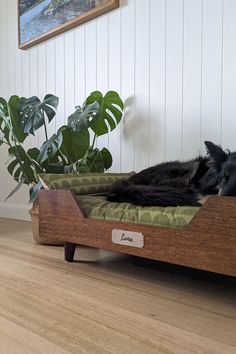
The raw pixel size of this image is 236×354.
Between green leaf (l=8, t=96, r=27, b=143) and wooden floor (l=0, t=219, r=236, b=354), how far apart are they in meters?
0.76

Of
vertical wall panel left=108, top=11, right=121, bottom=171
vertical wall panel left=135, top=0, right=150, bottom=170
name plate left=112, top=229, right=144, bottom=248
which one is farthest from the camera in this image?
vertical wall panel left=108, top=11, right=121, bottom=171

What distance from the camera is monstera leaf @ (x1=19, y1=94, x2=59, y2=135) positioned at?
1825mm

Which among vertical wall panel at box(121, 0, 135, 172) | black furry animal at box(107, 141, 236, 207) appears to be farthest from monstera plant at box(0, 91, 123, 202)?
black furry animal at box(107, 141, 236, 207)

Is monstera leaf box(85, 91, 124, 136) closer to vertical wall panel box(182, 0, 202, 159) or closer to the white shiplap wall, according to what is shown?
the white shiplap wall

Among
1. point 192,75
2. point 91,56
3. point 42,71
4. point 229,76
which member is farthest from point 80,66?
point 229,76

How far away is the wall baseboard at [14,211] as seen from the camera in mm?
2936

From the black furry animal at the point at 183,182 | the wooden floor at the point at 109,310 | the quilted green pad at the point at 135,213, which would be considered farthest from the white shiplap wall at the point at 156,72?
the wooden floor at the point at 109,310

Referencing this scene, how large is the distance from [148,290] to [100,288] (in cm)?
17

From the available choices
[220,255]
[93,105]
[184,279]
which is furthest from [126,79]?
[220,255]

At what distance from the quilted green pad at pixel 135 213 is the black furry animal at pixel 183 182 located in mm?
58

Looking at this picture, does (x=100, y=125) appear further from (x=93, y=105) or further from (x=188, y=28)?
(x=188, y=28)

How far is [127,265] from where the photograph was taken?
157cm

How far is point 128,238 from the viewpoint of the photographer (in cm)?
127

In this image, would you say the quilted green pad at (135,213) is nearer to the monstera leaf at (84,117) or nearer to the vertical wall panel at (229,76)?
the monstera leaf at (84,117)
